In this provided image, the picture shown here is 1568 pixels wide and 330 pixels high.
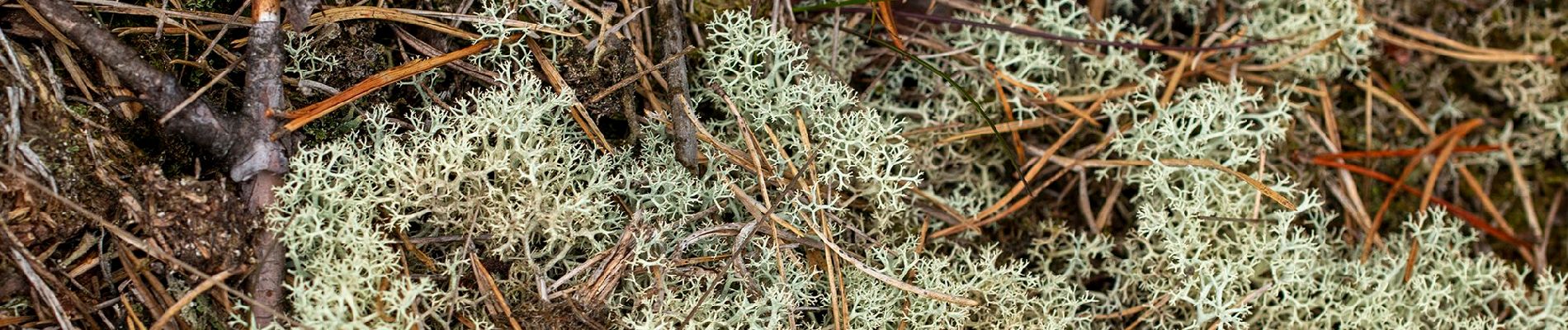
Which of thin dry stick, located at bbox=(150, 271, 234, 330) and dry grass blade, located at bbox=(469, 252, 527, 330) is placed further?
dry grass blade, located at bbox=(469, 252, 527, 330)

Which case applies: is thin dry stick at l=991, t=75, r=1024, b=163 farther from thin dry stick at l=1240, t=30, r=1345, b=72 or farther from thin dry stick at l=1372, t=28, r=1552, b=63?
thin dry stick at l=1372, t=28, r=1552, b=63

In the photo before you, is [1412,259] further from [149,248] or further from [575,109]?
[149,248]

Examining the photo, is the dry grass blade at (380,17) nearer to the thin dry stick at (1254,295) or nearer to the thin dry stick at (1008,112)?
the thin dry stick at (1008,112)

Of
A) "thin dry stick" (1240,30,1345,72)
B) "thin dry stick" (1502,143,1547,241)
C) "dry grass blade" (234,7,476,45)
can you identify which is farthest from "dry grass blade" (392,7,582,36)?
"thin dry stick" (1502,143,1547,241)

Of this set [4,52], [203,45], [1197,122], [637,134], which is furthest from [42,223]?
[1197,122]

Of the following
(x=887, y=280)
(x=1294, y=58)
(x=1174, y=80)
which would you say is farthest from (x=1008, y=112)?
(x=1294, y=58)

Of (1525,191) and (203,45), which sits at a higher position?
(203,45)

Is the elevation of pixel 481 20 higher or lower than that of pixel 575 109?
higher

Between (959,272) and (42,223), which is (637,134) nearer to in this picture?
(959,272)
